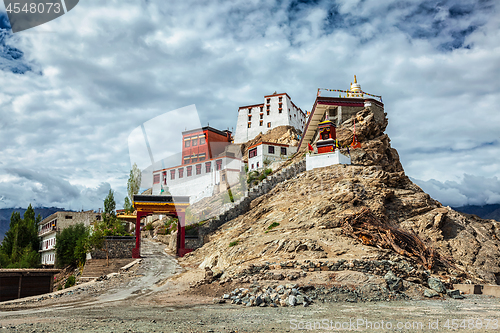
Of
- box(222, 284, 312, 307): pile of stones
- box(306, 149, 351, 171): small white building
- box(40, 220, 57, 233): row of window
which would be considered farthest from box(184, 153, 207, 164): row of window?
box(222, 284, 312, 307): pile of stones

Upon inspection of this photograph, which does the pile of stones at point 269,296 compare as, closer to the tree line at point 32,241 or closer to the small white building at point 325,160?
the small white building at point 325,160

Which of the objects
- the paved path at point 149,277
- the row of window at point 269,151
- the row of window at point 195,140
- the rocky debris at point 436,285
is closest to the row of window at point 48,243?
the paved path at point 149,277

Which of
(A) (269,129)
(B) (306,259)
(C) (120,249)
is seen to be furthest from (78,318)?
(A) (269,129)

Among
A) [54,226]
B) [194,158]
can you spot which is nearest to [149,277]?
[54,226]

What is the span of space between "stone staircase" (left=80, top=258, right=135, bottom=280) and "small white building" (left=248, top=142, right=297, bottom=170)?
1200 inches

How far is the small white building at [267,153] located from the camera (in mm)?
58656

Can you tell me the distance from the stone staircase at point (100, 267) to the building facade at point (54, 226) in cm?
3293

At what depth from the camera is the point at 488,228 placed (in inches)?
1217

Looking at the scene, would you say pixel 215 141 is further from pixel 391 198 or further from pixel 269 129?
pixel 391 198

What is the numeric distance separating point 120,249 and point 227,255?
14345 millimetres

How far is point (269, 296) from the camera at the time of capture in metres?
15.6

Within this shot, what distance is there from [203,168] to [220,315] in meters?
56.5

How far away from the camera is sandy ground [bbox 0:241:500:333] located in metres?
10.8

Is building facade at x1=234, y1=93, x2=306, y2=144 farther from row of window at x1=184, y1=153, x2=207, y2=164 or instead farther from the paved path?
the paved path
